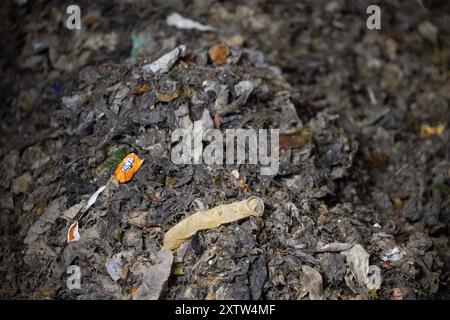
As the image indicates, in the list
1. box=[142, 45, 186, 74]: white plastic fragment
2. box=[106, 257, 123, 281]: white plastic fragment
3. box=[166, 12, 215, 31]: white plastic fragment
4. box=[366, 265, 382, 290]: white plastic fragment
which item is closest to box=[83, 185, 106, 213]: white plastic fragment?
box=[106, 257, 123, 281]: white plastic fragment

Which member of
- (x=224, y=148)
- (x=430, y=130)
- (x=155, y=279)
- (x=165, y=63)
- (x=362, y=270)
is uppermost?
(x=165, y=63)

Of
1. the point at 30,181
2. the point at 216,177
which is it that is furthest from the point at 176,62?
the point at 30,181

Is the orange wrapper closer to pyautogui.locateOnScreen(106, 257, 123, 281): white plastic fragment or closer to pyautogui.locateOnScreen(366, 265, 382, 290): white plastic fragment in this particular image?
pyautogui.locateOnScreen(106, 257, 123, 281): white plastic fragment

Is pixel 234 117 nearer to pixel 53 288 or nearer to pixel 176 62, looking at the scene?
pixel 176 62

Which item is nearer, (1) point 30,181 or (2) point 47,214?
(2) point 47,214

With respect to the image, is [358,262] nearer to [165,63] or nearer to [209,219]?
[209,219]

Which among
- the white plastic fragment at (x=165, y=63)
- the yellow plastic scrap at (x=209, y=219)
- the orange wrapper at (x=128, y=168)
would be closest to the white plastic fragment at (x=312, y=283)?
the yellow plastic scrap at (x=209, y=219)

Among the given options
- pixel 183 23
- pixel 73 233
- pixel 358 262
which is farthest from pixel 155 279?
pixel 183 23
